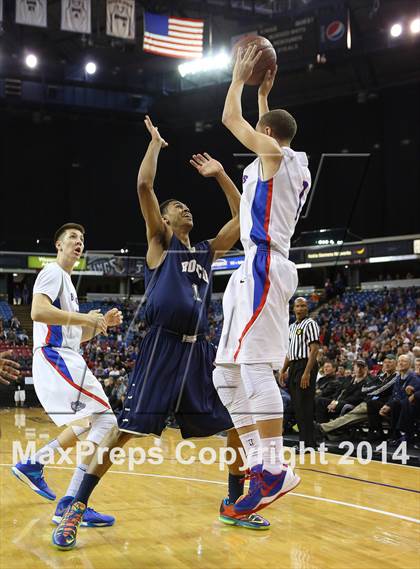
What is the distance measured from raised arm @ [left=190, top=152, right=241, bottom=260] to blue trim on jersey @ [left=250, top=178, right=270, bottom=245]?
349mm

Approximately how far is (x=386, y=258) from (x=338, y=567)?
19499 mm

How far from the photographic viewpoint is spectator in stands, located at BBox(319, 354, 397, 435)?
25.6ft

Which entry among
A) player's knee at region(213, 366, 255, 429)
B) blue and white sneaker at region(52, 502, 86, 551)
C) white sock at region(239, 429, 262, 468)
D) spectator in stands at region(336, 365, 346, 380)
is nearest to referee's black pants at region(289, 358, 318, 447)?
spectator in stands at region(336, 365, 346, 380)

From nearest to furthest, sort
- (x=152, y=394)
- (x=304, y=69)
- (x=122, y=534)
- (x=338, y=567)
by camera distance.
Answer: (x=338, y=567), (x=152, y=394), (x=122, y=534), (x=304, y=69)

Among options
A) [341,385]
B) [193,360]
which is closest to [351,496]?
[193,360]

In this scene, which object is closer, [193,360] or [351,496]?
[193,360]

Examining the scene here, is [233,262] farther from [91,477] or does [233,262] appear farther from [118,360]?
[91,477]

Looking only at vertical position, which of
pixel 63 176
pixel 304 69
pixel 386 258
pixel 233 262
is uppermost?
pixel 304 69

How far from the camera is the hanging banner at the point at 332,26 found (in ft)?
64.4

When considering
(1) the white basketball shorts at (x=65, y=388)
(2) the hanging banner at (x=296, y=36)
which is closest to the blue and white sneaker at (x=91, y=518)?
(1) the white basketball shorts at (x=65, y=388)

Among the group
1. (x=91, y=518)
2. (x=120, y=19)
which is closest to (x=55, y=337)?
(x=91, y=518)

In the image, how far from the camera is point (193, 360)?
13.0 ft

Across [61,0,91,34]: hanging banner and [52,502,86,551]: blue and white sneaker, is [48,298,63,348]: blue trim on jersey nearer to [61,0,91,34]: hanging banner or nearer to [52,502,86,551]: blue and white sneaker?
[52,502,86,551]: blue and white sneaker

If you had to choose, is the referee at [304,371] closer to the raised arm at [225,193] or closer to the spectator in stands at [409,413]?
the spectator in stands at [409,413]
